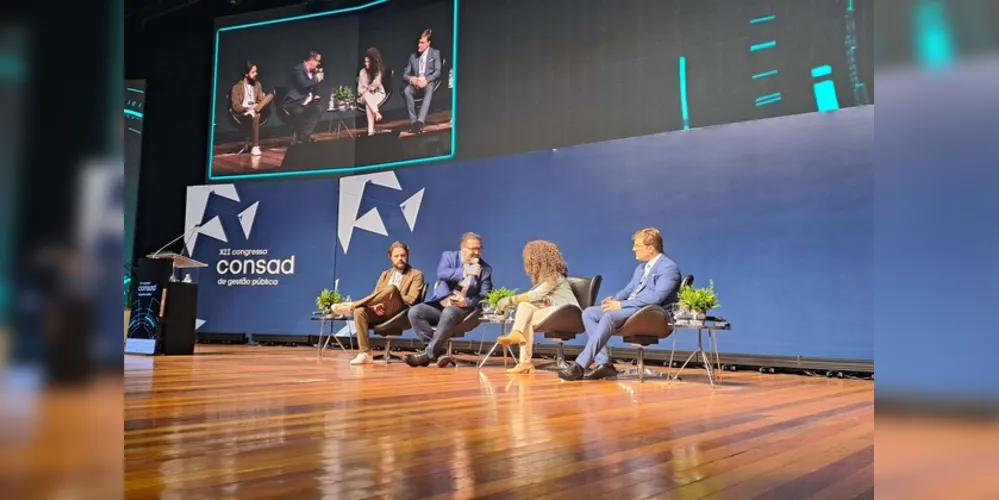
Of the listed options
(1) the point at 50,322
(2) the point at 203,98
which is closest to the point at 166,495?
(1) the point at 50,322

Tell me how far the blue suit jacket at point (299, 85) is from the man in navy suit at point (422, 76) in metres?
1.66

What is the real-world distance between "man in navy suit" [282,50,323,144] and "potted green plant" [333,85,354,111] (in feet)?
1.03

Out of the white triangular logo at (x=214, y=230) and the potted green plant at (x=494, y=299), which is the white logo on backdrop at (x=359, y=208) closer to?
the white triangular logo at (x=214, y=230)

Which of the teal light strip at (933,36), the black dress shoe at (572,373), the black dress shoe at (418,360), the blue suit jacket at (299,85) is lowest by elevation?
the black dress shoe at (418,360)

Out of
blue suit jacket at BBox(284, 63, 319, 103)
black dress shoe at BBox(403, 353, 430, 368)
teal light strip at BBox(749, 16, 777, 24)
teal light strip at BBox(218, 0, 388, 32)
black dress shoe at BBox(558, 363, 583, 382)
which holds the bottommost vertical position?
black dress shoe at BBox(403, 353, 430, 368)

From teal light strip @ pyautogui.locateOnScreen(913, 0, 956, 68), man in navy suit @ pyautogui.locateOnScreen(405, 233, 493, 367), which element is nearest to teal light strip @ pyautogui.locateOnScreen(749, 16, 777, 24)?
man in navy suit @ pyautogui.locateOnScreen(405, 233, 493, 367)

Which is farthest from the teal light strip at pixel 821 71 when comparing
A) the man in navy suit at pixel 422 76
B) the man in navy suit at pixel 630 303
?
the man in navy suit at pixel 422 76

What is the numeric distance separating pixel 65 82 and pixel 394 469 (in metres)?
1.24

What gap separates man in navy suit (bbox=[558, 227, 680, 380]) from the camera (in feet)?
17.1

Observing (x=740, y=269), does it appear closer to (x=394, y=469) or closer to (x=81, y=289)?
(x=394, y=469)

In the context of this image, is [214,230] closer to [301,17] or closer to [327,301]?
[301,17]

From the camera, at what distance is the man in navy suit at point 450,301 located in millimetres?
6555

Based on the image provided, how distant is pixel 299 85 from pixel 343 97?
2.61 ft

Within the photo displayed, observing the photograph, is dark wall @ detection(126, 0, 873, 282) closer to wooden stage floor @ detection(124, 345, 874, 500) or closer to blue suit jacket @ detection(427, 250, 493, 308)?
blue suit jacket @ detection(427, 250, 493, 308)
